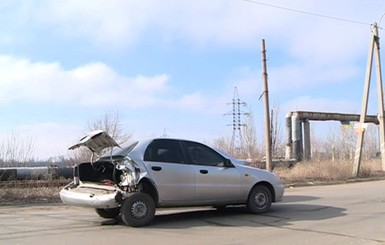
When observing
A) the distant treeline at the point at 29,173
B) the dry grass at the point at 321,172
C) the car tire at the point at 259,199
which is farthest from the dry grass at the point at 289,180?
the car tire at the point at 259,199

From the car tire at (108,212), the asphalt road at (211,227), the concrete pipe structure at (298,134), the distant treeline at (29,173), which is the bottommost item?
the asphalt road at (211,227)

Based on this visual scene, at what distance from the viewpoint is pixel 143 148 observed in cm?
974

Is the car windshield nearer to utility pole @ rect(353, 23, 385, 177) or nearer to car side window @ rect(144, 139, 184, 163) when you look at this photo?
car side window @ rect(144, 139, 184, 163)

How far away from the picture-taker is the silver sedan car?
9281mm

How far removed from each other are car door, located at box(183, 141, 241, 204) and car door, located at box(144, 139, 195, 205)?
7.5 inches

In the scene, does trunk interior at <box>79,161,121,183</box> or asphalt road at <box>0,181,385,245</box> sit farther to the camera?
trunk interior at <box>79,161,121,183</box>

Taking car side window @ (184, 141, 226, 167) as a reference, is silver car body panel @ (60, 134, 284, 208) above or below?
below

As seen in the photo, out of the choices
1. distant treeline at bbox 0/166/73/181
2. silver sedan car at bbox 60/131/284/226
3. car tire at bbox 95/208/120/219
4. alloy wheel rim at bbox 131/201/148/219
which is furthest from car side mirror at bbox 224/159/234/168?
distant treeline at bbox 0/166/73/181

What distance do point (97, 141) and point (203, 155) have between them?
89.3 inches

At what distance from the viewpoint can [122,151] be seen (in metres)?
9.90

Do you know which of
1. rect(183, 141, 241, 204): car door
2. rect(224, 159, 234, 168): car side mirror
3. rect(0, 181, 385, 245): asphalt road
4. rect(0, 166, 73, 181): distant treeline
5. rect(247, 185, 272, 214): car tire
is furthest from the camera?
rect(0, 166, 73, 181): distant treeline

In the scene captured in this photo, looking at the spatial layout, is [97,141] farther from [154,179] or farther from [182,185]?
[182,185]

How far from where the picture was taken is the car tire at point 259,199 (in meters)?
10.9

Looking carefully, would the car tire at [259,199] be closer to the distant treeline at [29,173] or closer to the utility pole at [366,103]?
the distant treeline at [29,173]
